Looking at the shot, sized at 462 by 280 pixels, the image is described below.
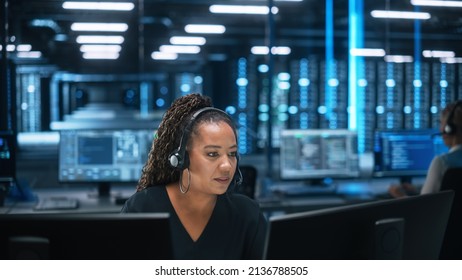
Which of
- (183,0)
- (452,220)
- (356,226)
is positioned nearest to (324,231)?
(356,226)

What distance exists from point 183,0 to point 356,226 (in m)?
8.31

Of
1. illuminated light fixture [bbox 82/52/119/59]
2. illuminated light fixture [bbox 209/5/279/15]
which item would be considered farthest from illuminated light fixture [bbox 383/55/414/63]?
illuminated light fixture [bbox 82/52/119/59]

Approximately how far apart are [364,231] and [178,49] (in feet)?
39.4

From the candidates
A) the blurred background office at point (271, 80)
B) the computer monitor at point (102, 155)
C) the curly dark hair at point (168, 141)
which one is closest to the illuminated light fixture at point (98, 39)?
the blurred background office at point (271, 80)

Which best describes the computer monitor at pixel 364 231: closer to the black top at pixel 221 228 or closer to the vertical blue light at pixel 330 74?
the black top at pixel 221 228

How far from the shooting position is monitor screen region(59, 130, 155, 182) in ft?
12.9

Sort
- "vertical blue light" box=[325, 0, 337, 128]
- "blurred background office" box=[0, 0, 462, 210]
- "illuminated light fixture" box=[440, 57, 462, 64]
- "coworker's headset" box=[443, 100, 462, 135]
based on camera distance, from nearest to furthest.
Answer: "coworker's headset" box=[443, 100, 462, 135] → "blurred background office" box=[0, 0, 462, 210] → "illuminated light fixture" box=[440, 57, 462, 64] → "vertical blue light" box=[325, 0, 337, 128]

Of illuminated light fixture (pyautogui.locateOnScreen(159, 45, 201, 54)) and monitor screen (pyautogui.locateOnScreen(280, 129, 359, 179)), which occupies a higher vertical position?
illuminated light fixture (pyautogui.locateOnScreen(159, 45, 201, 54))

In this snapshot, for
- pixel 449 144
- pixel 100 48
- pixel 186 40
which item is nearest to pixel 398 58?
pixel 449 144

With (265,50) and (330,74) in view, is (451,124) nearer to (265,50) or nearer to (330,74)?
(330,74)

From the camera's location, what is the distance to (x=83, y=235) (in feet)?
3.42

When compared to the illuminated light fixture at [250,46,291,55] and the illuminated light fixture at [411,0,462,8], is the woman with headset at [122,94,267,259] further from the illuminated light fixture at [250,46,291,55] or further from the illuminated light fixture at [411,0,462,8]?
the illuminated light fixture at [250,46,291,55]

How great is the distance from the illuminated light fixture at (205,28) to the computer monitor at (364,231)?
9.28m

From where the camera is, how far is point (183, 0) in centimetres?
912
